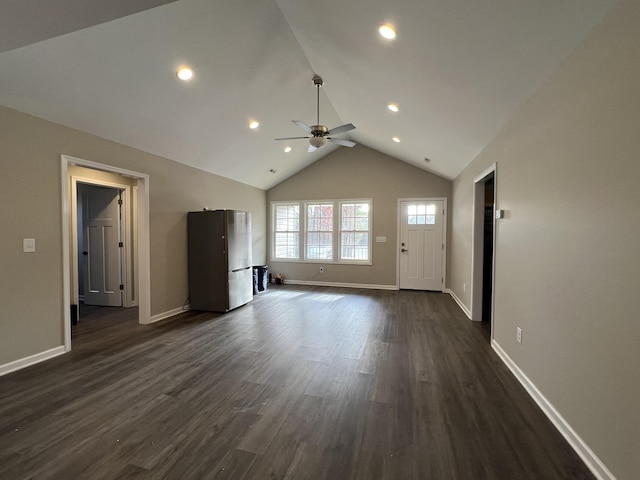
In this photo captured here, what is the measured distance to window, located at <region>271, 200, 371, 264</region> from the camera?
7109 mm

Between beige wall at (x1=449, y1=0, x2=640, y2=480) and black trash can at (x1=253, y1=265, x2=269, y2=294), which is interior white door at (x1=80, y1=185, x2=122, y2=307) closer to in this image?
black trash can at (x1=253, y1=265, x2=269, y2=294)

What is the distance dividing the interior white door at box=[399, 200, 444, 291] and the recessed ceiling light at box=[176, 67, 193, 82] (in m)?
4.99

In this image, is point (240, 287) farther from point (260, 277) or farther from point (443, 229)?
point (443, 229)

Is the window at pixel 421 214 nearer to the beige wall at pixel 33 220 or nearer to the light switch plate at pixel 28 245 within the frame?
the beige wall at pixel 33 220

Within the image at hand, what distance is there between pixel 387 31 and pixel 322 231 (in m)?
5.33

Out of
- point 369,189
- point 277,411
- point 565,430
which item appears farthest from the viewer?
point 369,189

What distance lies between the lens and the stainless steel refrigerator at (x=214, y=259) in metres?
4.75

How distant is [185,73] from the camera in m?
3.13

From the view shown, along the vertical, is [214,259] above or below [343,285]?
above

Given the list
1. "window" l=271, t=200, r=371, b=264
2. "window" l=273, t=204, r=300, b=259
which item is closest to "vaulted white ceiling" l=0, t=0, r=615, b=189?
"window" l=271, t=200, r=371, b=264

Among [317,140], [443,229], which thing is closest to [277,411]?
[317,140]

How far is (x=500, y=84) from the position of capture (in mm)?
2422

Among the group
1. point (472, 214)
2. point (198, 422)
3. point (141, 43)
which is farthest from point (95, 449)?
point (472, 214)

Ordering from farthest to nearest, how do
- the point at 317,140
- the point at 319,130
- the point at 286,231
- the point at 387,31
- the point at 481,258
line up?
the point at 286,231 → the point at 481,258 → the point at 317,140 → the point at 319,130 → the point at 387,31
